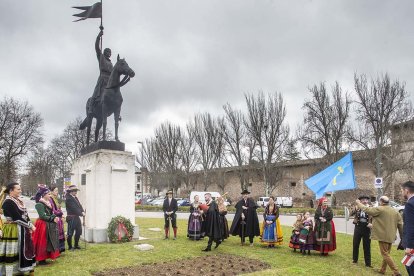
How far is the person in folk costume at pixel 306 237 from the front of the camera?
11.4 meters

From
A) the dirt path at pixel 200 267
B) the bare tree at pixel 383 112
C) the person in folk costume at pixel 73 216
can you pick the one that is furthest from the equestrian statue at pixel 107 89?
the bare tree at pixel 383 112

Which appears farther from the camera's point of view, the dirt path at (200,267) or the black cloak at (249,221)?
the black cloak at (249,221)

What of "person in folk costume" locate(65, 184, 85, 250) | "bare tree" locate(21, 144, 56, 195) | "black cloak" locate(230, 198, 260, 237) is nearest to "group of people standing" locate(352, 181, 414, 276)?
"black cloak" locate(230, 198, 260, 237)

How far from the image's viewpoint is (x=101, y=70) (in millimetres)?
14156

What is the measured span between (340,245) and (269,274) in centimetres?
650

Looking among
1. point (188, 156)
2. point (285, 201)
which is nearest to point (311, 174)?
point (285, 201)

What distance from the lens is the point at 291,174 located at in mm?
52438

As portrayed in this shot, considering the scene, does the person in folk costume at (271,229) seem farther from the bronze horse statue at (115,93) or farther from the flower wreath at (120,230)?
the bronze horse statue at (115,93)

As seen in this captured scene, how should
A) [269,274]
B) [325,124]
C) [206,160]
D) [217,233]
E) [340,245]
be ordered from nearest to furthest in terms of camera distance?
[269,274] → [217,233] → [340,245] → [325,124] → [206,160]

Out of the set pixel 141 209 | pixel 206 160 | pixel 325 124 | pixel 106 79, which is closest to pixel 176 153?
pixel 206 160

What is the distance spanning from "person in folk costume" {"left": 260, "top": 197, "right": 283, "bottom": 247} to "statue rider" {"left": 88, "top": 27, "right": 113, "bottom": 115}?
292 inches

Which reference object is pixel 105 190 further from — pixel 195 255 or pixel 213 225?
pixel 195 255

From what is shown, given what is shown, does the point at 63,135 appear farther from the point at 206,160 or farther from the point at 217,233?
the point at 217,233

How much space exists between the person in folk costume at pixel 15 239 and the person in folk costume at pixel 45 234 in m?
1.59
